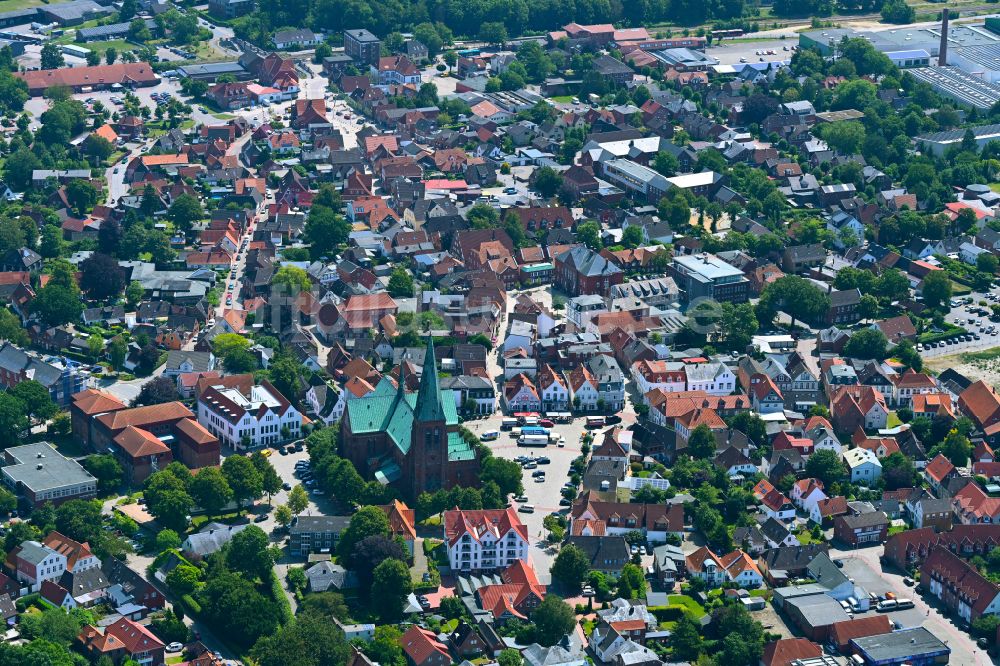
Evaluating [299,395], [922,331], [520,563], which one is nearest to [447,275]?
[299,395]

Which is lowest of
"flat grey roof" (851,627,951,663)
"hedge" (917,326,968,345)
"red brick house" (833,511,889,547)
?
"hedge" (917,326,968,345)

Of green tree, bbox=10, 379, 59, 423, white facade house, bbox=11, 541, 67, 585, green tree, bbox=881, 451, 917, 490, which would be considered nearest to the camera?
white facade house, bbox=11, 541, 67, 585

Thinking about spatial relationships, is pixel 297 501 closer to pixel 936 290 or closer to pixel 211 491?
pixel 211 491

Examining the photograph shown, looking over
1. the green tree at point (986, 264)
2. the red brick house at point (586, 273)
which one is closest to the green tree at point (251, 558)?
the red brick house at point (586, 273)

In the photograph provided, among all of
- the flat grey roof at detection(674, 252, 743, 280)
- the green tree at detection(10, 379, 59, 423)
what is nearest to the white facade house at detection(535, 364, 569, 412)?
the flat grey roof at detection(674, 252, 743, 280)

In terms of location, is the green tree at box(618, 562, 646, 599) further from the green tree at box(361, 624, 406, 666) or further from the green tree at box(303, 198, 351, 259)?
the green tree at box(303, 198, 351, 259)

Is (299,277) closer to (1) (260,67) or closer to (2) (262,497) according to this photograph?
(2) (262,497)
